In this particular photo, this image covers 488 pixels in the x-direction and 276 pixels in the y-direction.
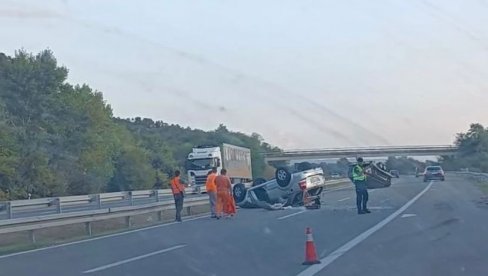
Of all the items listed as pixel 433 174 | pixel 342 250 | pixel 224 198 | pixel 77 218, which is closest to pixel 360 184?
pixel 224 198

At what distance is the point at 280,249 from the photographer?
18.5 meters

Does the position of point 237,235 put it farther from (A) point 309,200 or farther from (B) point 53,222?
(A) point 309,200

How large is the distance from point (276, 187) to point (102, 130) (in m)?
38.3

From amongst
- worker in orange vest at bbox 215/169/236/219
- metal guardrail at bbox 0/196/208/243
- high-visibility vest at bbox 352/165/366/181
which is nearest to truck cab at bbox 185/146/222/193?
metal guardrail at bbox 0/196/208/243

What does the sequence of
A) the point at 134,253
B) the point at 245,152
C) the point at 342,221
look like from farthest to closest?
the point at 245,152 → the point at 342,221 → the point at 134,253

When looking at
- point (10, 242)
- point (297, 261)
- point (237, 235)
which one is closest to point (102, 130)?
point (10, 242)

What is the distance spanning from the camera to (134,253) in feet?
61.7

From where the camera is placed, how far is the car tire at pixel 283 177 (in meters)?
34.2

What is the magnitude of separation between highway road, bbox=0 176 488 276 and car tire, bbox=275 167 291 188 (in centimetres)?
521

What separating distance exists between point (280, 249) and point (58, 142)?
49.3 m

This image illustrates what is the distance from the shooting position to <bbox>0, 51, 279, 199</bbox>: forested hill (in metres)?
57.2

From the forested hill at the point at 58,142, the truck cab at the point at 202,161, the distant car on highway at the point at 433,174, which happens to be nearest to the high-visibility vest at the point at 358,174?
the forested hill at the point at 58,142

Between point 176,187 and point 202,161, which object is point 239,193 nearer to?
point 176,187

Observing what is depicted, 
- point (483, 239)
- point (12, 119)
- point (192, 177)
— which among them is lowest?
point (483, 239)
